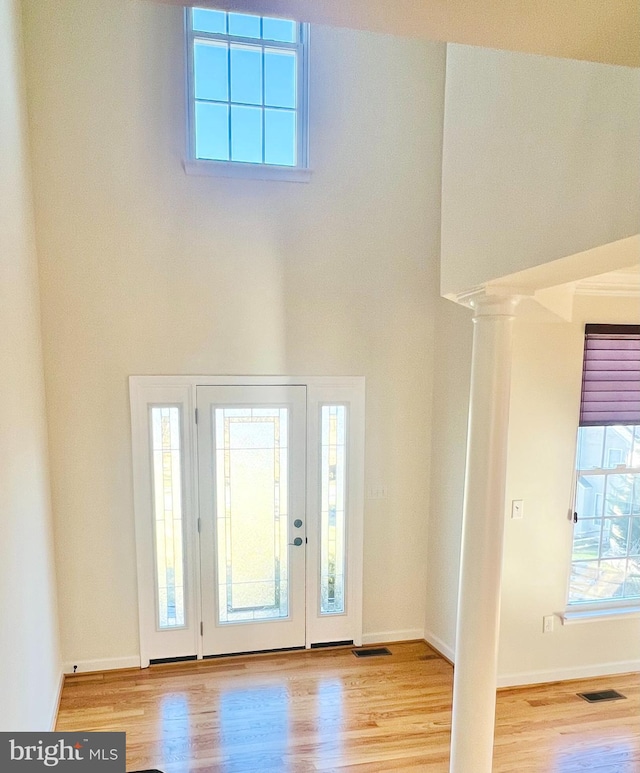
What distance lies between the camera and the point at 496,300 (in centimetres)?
234

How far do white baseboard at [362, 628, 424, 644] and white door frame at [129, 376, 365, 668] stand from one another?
8cm

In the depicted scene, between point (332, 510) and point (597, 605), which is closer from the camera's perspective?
point (597, 605)

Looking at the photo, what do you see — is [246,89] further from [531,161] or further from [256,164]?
[531,161]

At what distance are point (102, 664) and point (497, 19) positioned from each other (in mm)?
4203

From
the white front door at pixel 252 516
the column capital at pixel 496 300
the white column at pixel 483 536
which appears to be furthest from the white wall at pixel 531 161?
the white front door at pixel 252 516

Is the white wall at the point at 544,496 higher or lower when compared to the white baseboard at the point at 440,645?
higher

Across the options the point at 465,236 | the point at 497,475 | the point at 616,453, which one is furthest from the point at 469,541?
the point at 616,453

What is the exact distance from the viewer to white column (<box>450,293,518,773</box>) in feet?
7.90

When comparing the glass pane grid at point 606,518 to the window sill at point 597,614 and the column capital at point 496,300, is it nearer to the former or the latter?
the window sill at point 597,614

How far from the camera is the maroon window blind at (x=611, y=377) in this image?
3.47m

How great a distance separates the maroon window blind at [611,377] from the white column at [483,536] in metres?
1.42

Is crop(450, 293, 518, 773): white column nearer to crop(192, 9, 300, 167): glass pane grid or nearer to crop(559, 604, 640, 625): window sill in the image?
crop(559, 604, 640, 625): window sill

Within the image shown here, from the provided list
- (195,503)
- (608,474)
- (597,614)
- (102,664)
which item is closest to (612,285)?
(608,474)

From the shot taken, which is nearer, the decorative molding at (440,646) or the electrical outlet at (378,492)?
the decorative molding at (440,646)
